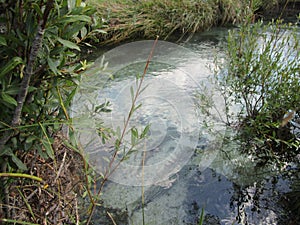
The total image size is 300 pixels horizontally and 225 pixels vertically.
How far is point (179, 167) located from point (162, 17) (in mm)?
2525

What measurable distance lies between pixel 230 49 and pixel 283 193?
2.97ft

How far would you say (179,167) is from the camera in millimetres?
1815

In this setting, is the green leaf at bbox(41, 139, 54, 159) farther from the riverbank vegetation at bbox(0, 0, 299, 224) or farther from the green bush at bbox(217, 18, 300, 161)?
the green bush at bbox(217, 18, 300, 161)

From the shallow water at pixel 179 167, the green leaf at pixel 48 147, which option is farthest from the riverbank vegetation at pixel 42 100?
the shallow water at pixel 179 167

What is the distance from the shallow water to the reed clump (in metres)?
1.30

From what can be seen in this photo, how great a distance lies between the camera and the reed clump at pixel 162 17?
12.1ft

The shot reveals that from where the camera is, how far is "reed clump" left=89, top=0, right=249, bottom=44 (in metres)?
3.68

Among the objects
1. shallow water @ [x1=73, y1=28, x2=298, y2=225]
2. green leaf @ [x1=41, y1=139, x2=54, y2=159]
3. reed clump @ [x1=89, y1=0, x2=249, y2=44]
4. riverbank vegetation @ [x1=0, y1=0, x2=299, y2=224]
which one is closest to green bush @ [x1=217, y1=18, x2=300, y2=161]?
riverbank vegetation @ [x1=0, y1=0, x2=299, y2=224]

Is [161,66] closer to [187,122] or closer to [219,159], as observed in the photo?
[187,122]

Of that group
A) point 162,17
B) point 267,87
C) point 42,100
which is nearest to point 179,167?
point 267,87

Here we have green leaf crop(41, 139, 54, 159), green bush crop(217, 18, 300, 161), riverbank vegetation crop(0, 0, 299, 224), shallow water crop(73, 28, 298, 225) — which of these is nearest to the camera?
riverbank vegetation crop(0, 0, 299, 224)

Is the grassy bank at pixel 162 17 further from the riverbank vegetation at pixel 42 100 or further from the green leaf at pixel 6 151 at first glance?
the green leaf at pixel 6 151

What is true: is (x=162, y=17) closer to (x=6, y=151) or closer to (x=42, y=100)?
(x=42, y=100)

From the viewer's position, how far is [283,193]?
1612 mm
